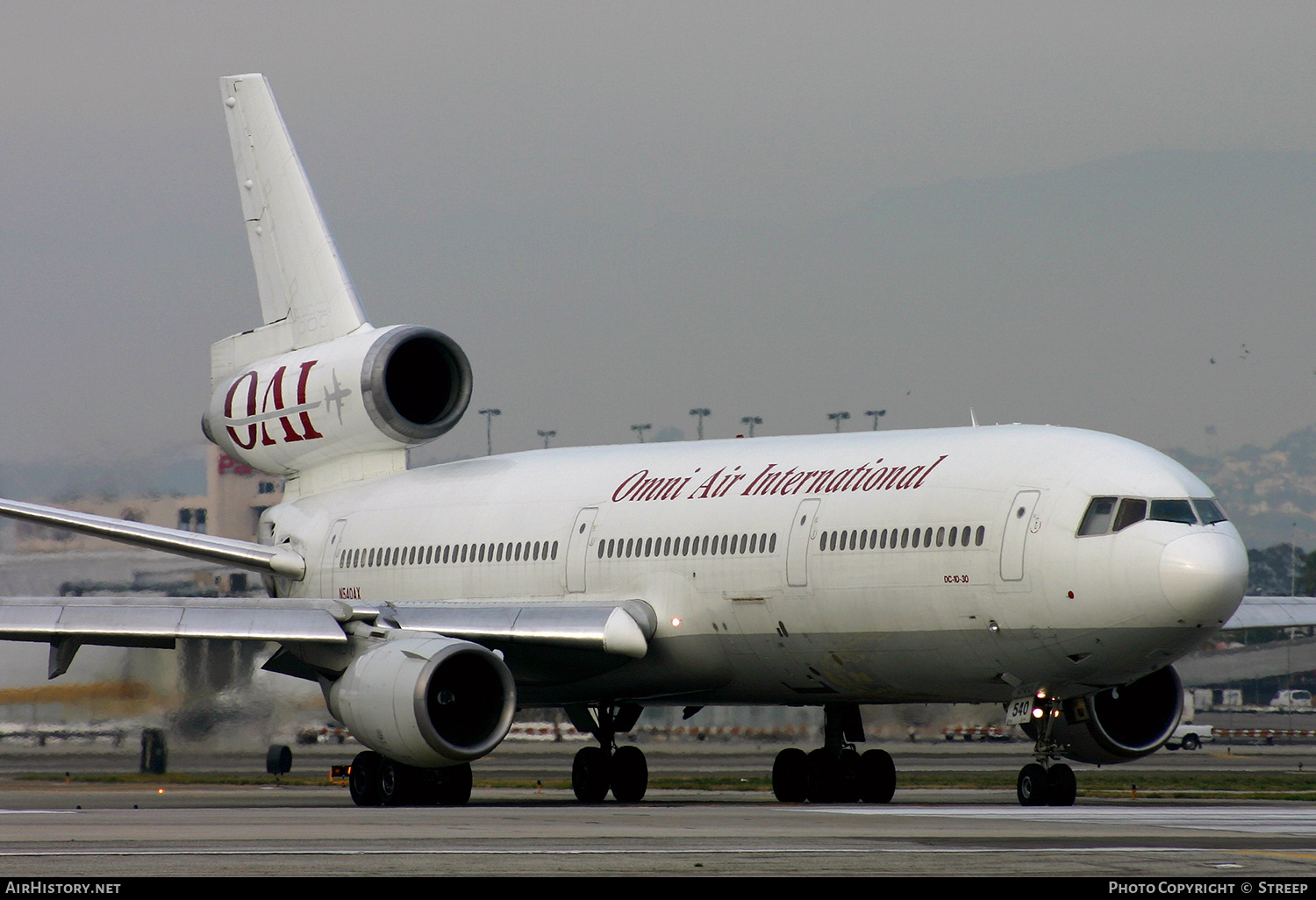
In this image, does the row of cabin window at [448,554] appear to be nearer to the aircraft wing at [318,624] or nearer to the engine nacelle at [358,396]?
the aircraft wing at [318,624]

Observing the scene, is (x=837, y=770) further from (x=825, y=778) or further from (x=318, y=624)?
(x=318, y=624)

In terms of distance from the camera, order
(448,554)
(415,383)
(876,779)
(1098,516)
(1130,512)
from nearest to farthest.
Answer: (1130,512)
(1098,516)
(876,779)
(448,554)
(415,383)

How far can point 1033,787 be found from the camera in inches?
769

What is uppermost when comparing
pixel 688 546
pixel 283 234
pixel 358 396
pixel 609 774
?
pixel 283 234

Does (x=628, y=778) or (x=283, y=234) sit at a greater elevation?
(x=283, y=234)

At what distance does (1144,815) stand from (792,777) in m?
6.81

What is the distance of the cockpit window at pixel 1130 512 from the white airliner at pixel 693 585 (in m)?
0.02

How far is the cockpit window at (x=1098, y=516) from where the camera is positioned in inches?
748

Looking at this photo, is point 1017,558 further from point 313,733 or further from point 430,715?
point 313,733

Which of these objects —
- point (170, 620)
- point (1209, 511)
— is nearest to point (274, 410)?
point (170, 620)

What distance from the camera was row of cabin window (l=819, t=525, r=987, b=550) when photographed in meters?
19.9

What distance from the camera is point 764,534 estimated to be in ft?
72.4

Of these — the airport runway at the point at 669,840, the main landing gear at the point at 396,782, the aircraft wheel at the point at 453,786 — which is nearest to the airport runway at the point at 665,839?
the airport runway at the point at 669,840
